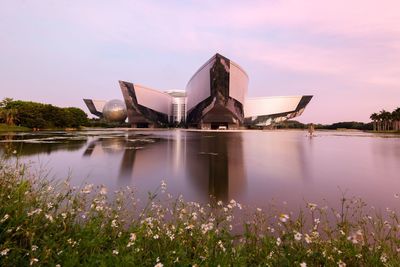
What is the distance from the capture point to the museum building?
87875mm

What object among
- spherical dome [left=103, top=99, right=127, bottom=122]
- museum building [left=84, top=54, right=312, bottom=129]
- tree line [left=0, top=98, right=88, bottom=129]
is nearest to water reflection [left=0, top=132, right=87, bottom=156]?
tree line [left=0, top=98, right=88, bottom=129]

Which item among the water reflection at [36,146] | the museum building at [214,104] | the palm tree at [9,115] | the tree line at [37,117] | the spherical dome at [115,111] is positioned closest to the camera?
the water reflection at [36,146]

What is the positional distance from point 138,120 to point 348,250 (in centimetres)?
11500

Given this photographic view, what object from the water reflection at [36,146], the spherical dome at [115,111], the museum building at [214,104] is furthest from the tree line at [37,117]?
the spherical dome at [115,111]

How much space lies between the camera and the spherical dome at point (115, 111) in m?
125

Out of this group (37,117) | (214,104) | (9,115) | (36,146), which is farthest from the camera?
(214,104)

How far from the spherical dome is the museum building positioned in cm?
1028

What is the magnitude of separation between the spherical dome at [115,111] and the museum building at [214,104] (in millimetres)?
10282

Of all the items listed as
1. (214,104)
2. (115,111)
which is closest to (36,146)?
(214,104)

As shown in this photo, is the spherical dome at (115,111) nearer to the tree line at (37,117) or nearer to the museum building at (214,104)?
the museum building at (214,104)

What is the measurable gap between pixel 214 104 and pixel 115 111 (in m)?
56.5

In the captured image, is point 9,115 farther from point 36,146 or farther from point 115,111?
point 115,111

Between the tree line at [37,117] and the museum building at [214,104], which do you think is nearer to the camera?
the tree line at [37,117]

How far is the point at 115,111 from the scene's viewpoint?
125 meters
